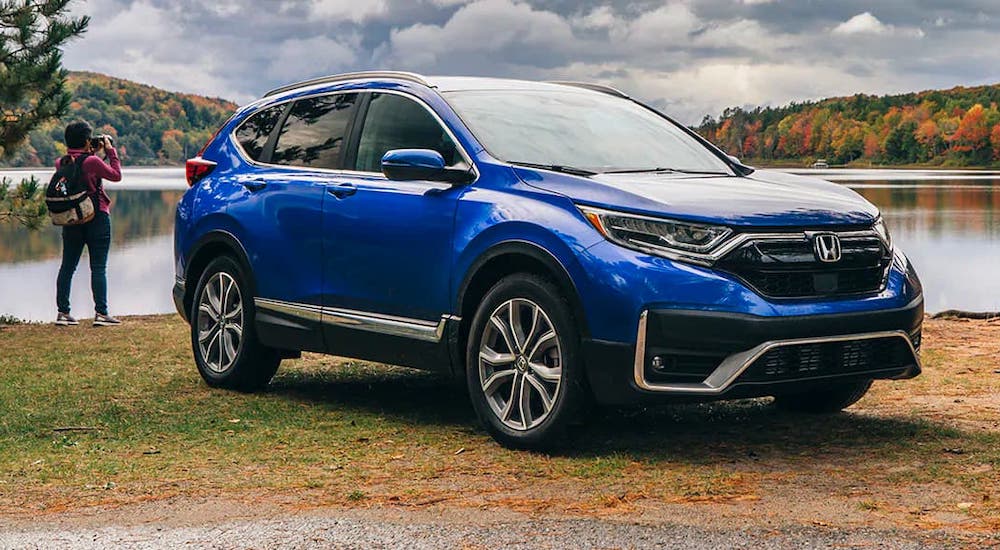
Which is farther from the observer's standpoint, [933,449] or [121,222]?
[121,222]

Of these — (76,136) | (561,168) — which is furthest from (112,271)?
(561,168)

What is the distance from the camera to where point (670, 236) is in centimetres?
645

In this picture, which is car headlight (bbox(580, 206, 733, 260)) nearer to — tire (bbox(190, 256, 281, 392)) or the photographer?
tire (bbox(190, 256, 281, 392))

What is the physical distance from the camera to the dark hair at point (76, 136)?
1418cm

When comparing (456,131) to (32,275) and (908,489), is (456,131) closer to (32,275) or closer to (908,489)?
(908,489)

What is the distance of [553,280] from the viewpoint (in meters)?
6.83

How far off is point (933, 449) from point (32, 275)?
1819 inches

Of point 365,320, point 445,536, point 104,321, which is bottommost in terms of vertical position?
point 104,321

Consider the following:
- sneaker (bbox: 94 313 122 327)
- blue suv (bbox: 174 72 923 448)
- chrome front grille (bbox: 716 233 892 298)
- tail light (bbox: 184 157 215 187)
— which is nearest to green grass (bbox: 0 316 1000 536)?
blue suv (bbox: 174 72 923 448)

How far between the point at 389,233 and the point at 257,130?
6.90 feet

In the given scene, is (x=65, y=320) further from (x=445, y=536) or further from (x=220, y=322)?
(x=445, y=536)

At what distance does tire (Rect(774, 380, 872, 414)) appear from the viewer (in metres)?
7.98

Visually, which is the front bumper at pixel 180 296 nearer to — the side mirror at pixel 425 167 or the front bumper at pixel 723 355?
the side mirror at pixel 425 167

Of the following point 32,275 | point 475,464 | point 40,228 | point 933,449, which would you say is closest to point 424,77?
point 475,464
